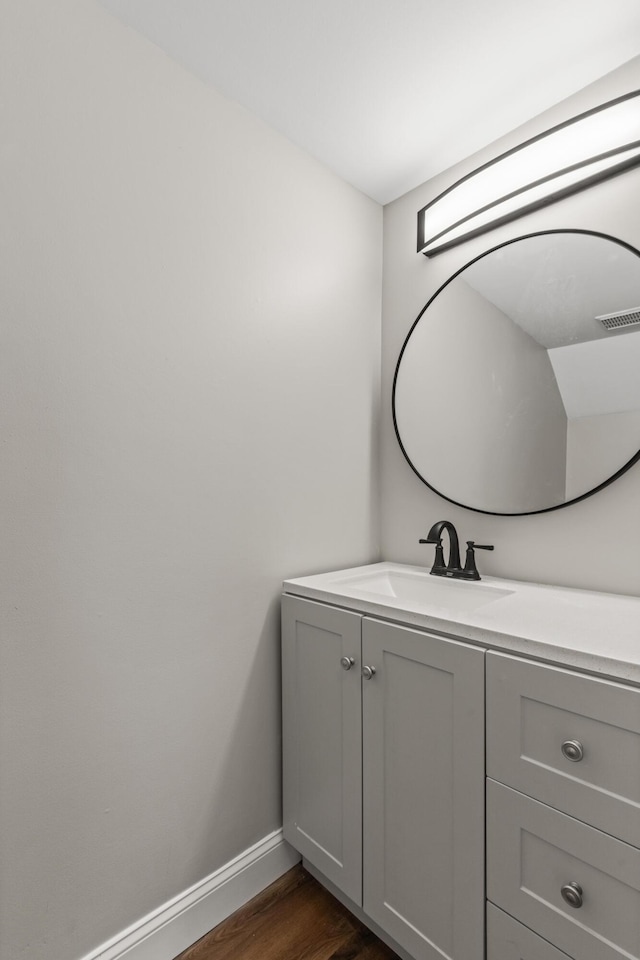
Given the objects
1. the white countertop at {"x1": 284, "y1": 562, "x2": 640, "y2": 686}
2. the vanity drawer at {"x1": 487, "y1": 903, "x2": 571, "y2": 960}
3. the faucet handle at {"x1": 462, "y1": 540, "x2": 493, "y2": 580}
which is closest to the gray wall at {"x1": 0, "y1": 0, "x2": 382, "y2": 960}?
the white countertop at {"x1": 284, "y1": 562, "x2": 640, "y2": 686}

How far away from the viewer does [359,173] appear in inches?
65.4

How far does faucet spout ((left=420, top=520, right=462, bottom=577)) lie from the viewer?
1483 mm

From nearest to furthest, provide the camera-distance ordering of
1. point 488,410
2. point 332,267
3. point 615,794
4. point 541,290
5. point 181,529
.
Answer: point 615,794
point 181,529
point 541,290
point 488,410
point 332,267

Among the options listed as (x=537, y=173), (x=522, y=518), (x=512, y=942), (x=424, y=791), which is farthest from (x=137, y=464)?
(x=537, y=173)

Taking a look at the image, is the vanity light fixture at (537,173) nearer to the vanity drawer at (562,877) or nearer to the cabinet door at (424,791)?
the cabinet door at (424,791)

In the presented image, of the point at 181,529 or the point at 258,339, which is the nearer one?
the point at 181,529

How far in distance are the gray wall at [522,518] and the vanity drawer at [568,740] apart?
1.83 ft

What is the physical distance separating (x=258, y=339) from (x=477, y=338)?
701mm

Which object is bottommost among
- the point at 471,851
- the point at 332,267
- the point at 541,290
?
the point at 471,851

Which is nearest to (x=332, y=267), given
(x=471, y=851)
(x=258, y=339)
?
(x=258, y=339)

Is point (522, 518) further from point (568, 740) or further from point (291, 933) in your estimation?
point (291, 933)

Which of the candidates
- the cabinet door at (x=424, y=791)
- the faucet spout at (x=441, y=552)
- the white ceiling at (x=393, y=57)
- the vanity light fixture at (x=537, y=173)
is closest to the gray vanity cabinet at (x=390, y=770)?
the cabinet door at (x=424, y=791)

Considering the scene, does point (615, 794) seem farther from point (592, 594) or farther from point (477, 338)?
point (477, 338)

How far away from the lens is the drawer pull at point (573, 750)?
2.63 ft
